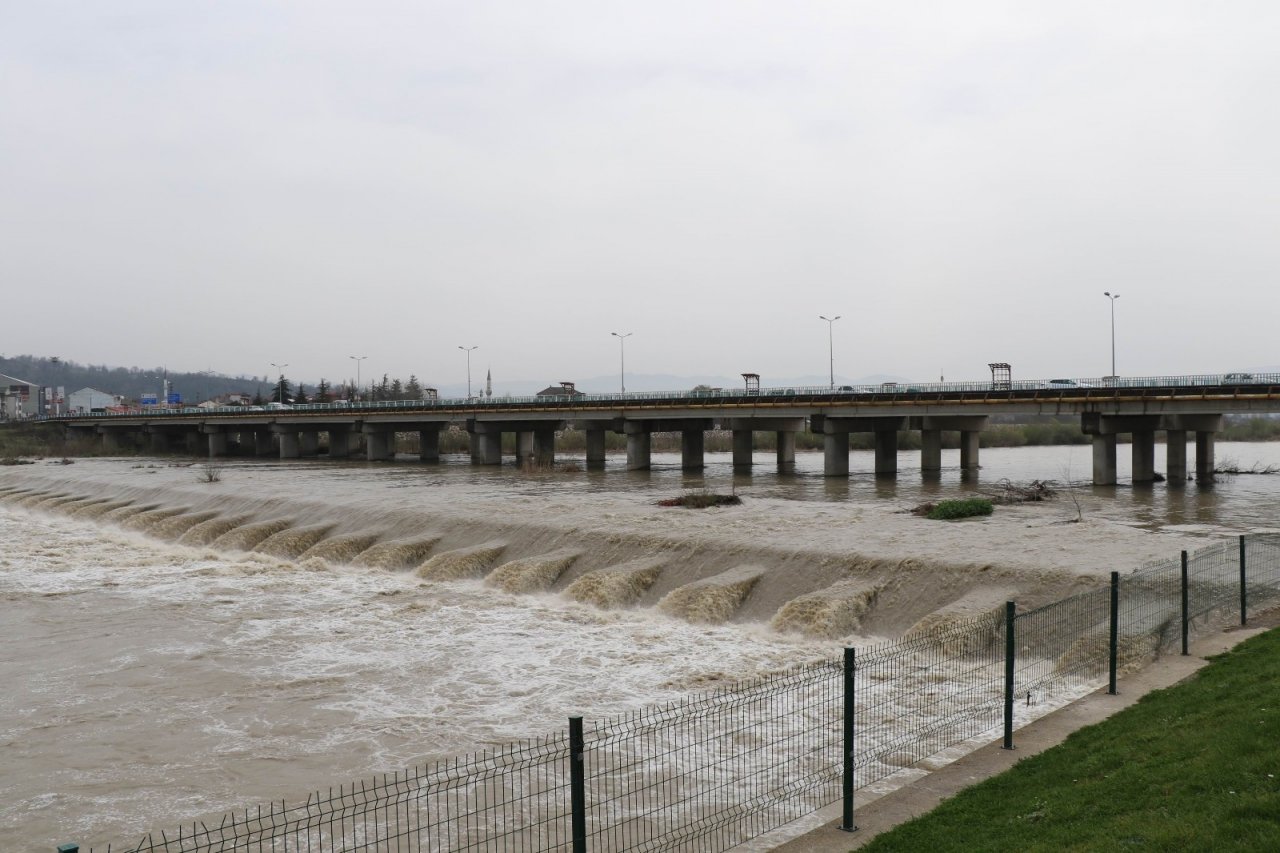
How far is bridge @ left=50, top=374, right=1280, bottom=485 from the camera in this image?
5375 centimetres

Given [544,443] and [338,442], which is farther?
[338,442]

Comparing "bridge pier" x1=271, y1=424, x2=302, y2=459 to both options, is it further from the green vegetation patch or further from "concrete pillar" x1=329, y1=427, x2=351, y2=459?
the green vegetation patch

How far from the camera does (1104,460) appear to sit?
181ft

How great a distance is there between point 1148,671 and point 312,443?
111m

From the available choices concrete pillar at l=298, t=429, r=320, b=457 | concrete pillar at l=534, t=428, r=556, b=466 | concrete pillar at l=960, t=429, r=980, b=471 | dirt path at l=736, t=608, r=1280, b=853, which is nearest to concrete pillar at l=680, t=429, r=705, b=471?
concrete pillar at l=534, t=428, r=556, b=466

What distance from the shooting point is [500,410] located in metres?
85.2

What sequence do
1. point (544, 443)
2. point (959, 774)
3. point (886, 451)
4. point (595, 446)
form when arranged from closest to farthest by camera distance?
point (959, 774), point (886, 451), point (595, 446), point (544, 443)

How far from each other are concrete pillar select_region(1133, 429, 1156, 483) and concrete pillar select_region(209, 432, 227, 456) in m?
94.6

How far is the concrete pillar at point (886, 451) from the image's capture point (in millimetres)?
66938

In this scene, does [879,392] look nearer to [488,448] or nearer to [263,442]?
[488,448]

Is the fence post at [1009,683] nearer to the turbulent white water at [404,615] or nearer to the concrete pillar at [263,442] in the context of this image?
the turbulent white water at [404,615]

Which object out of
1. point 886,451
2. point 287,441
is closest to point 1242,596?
point 886,451

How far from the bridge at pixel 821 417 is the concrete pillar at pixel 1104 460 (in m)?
0.08

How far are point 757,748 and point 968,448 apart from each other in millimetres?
60161
